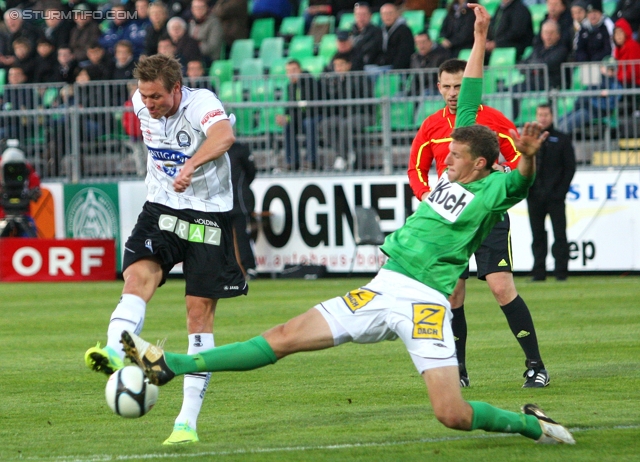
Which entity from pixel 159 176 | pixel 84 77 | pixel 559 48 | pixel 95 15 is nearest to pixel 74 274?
pixel 84 77

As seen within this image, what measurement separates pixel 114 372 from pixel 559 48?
13614mm

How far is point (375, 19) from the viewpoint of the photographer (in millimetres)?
21734

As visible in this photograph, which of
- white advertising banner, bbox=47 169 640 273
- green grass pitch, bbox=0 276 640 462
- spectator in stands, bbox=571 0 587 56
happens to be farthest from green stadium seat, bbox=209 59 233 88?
green grass pitch, bbox=0 276 640 462

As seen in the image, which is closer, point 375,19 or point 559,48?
point 559,48

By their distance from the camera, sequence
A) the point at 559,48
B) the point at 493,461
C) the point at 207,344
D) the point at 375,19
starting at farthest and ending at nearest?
the point at 375,19
the point at 559,48
the point at 207,344
the point at 493,461

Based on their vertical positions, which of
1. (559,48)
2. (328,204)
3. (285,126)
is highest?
(559,48)

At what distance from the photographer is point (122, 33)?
→ 2267cm

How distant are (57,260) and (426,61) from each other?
6.94 metres

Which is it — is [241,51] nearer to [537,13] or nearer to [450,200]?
[537,13]

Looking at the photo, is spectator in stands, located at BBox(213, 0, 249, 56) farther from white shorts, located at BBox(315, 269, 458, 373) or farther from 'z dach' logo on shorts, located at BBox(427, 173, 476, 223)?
white shorts, located at BBox(315, 269, 458, 373)

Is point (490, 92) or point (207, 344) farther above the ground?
point (490, 92)

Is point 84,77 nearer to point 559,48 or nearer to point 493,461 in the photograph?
point 559,48

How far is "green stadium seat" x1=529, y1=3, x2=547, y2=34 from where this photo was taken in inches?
798

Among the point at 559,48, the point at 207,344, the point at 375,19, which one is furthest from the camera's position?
the point at 375,19
